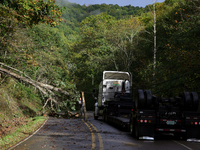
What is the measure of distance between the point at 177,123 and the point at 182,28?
45.7 ft

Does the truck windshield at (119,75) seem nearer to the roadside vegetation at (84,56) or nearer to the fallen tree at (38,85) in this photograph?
the roadside vegetation at (84,56)

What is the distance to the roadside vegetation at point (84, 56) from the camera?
18.3 m

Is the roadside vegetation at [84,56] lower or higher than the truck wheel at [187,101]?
higher

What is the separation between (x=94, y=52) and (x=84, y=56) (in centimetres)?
350

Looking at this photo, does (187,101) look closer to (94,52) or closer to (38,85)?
(38,85)

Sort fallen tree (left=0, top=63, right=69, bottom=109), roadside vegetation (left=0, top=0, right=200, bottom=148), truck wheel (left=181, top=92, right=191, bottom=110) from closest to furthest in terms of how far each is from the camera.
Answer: truck wheel (left=181, top=92, right=191, bottom=110) < roadside vegetation (left=0, top=0, right=200, bottom=148) < fallen tree (left=0, top=63, right=69, bottom=109)

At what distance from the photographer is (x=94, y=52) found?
4691 centimetres

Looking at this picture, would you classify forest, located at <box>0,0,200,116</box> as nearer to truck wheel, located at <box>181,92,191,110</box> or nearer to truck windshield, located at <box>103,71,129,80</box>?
truck wheel, located at <box>181,92,191,110</box>

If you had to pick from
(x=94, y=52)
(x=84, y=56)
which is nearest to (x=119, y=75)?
(x=94, y=52)

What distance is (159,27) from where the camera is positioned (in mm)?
37750

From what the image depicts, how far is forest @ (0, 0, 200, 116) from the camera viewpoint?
60.2 ft

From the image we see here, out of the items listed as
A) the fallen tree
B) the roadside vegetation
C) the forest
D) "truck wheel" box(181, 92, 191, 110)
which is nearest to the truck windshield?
the forest

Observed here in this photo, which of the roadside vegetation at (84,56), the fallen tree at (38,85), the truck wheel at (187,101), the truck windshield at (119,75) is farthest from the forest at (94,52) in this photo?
the truck windshield at (119,75)

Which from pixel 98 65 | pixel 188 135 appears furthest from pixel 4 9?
pixel 98 65
